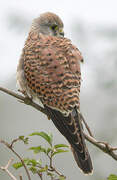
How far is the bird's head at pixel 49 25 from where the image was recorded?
3977 mm

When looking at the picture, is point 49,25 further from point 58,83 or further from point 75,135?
point 75,135

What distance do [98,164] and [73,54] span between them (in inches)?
94.4

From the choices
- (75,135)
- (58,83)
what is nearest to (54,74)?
(58,83)

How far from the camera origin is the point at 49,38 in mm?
3635

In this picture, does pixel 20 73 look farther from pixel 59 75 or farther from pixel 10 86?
pixel 10 86

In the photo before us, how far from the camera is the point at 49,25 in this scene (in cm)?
409

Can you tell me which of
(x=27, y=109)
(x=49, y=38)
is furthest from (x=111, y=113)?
(x=49, y=38)

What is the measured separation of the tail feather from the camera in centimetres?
294

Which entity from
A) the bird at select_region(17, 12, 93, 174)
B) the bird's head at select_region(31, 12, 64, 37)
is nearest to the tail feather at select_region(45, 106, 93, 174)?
the bird at select_region(17, 12, 93, 174)

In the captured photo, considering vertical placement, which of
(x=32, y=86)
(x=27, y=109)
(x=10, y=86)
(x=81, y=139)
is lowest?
(x=27, y=109)

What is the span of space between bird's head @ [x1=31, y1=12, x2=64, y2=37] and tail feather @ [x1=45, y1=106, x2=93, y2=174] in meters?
1.10

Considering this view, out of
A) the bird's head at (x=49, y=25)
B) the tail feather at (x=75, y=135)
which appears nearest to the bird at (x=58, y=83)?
the tail feather at (x=75, y=135)

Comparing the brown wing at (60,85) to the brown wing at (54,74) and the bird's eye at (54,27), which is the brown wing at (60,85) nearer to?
the brown wing at (54,74)

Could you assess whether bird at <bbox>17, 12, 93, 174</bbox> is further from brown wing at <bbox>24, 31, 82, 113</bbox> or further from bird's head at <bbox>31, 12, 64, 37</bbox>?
bird's head at <bbox>31, 12, 64, 37</bbox>
